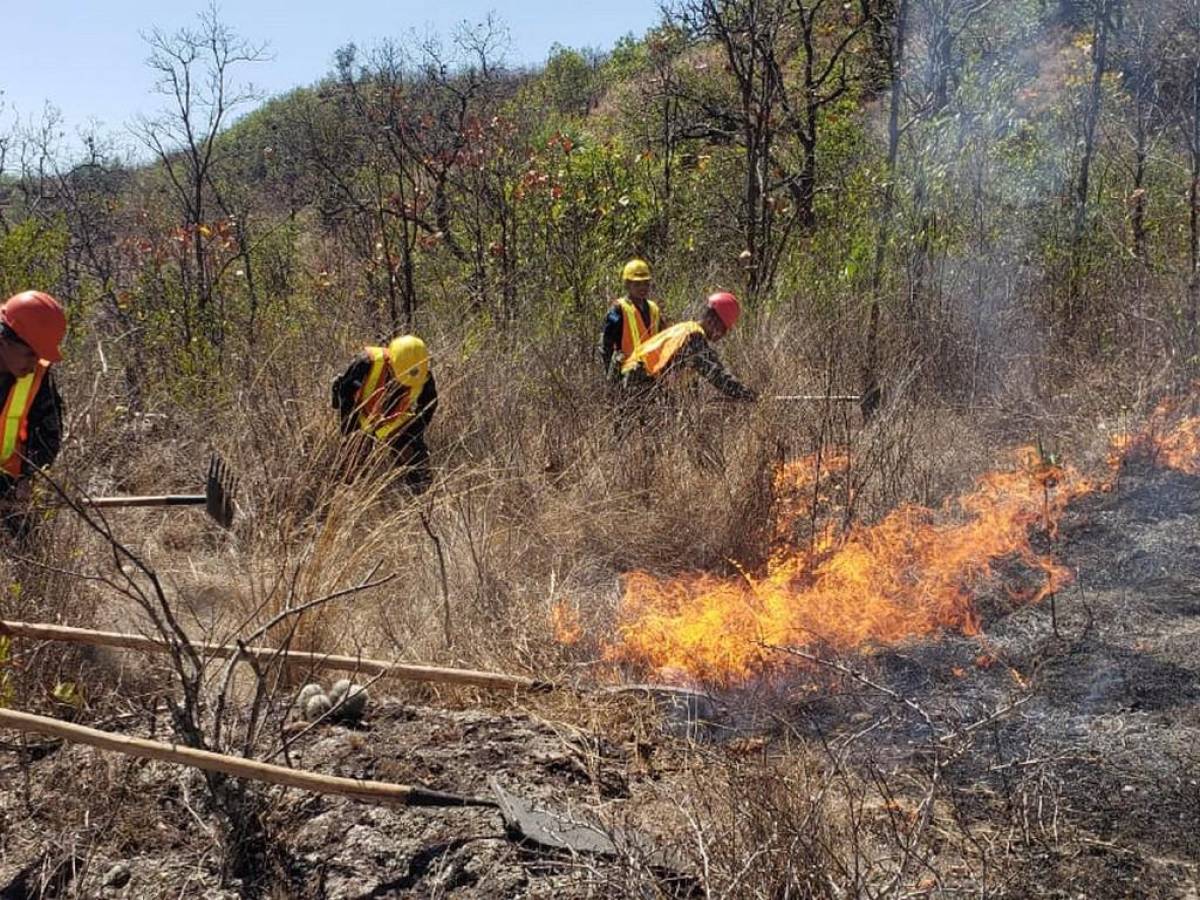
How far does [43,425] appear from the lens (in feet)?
16.1

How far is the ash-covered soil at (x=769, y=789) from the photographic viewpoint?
2.67m

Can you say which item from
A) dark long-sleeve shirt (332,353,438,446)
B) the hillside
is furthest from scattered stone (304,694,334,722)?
dark long-sleeve shirt (332,353,438,446)

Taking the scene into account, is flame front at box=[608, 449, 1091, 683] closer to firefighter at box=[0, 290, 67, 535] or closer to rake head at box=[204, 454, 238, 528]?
rake head at box=[204, 454, 238, 528]

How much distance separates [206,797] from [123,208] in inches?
420

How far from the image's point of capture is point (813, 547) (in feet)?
16.9

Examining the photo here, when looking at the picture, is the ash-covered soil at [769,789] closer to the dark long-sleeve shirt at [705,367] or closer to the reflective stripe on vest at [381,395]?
the dark long-sleeve shirt at [705,367]

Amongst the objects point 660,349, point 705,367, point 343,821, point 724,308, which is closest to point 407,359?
point 660,349

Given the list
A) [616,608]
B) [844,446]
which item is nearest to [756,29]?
[844,446]

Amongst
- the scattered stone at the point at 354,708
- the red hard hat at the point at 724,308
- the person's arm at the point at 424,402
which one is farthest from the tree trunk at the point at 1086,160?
the scattered stone at the point at 354,708

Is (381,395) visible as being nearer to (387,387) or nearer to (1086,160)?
(387,387)

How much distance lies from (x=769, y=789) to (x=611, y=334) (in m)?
5.02

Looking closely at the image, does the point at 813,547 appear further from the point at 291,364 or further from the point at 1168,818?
the point at 291,364

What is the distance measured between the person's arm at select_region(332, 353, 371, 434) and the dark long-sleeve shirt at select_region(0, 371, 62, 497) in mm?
1532

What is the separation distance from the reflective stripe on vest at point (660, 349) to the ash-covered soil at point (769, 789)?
9.21 ft
